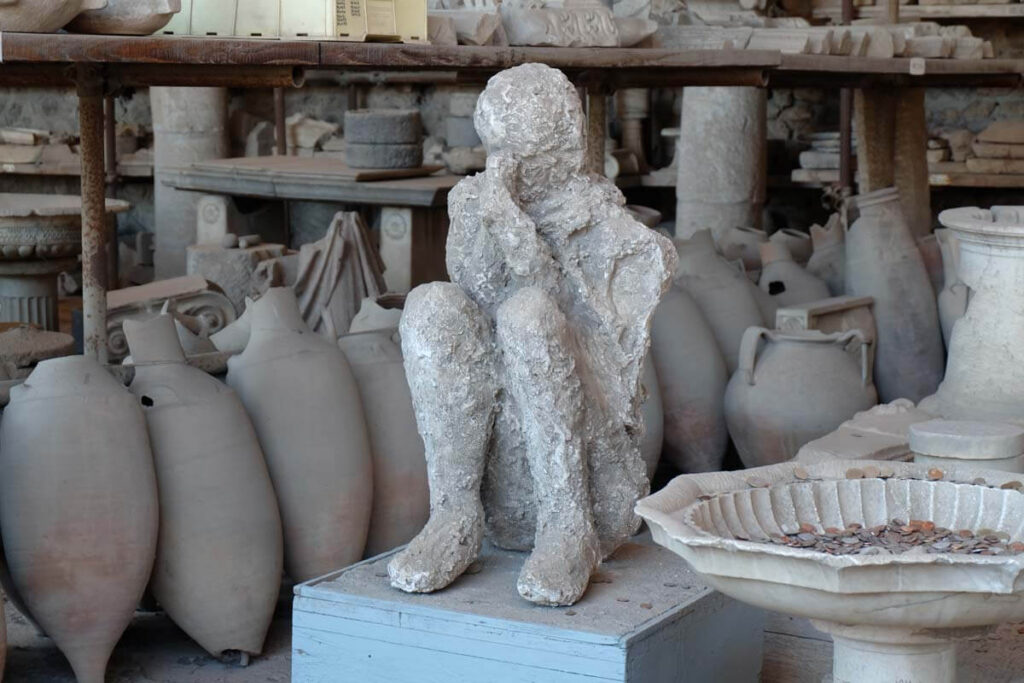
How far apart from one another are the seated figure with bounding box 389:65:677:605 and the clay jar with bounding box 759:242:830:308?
2.49m

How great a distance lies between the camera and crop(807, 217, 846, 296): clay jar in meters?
5.93

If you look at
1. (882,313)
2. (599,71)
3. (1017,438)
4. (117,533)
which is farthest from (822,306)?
(117,533)

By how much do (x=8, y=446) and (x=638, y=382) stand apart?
1.38 metres

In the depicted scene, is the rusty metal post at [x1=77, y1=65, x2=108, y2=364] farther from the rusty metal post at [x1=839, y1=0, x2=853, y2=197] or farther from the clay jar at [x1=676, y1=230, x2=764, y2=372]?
the rusty metal post at [x1=839, y1=0, x2=853, y2=197]

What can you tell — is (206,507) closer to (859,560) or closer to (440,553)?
(440,553)

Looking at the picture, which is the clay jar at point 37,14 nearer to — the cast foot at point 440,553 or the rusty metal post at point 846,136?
the cast foot at point 440,553

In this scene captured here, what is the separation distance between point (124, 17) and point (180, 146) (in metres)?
5.96

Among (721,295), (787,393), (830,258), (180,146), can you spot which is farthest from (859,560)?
(180,146)

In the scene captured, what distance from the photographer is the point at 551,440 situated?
10.1 feet

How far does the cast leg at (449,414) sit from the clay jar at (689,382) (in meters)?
1.74

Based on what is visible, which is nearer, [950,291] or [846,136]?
[950,291]

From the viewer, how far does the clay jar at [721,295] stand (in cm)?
518

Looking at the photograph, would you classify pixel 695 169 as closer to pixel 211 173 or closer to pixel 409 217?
pixel 409 217

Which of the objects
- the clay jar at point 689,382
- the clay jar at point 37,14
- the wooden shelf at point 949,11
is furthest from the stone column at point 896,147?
the clay jar at point 37,14
